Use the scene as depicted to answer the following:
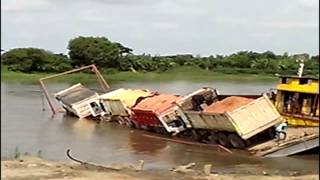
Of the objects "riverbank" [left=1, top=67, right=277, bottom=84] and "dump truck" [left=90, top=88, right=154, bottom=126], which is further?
"riverbank" [left=1, top=67, right=277, bottom=84]

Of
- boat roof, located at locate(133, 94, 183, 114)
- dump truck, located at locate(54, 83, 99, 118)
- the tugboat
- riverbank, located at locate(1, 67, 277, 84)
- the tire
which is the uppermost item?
the tugboat

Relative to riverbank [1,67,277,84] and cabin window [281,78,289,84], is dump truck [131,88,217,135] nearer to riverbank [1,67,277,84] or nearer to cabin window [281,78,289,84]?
cabin window [281,78,289,84]

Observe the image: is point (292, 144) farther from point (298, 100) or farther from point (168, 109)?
point (168, 109)

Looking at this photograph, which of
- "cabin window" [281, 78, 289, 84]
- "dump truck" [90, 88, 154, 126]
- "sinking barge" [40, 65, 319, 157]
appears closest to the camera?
"sinking barge" [40, 65, 319, 157]

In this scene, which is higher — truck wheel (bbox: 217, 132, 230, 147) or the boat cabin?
the boat cabin

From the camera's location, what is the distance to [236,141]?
62.7 feet

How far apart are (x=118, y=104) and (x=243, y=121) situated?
11.0 metres

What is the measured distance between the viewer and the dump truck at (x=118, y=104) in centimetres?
2827

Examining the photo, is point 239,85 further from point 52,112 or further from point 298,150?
point 298,150

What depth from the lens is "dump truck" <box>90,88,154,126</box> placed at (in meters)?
28.3

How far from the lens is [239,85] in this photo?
53.8 meters

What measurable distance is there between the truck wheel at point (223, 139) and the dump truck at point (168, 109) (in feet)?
6.53

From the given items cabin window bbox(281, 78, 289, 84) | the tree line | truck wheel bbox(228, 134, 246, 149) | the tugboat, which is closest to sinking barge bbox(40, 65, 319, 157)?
truck wheel bbox(228, 134, 246, 149)

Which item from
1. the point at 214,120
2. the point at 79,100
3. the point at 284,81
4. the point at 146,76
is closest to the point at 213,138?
the point at 214,120
